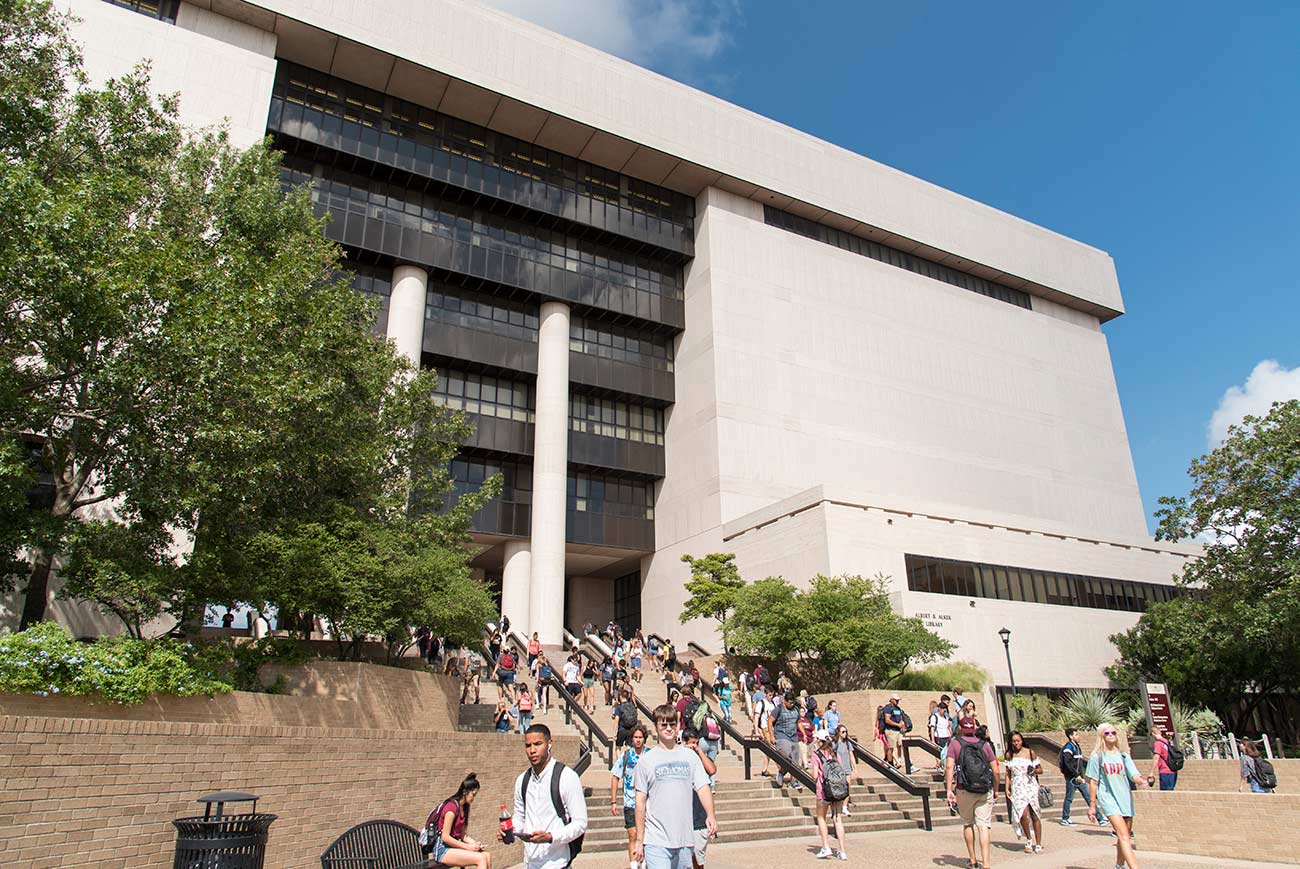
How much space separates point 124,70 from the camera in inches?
1147

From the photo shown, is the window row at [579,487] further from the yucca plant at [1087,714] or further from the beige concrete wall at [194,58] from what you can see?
the yucca plant at [1087,714]

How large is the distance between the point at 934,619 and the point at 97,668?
2504 cm

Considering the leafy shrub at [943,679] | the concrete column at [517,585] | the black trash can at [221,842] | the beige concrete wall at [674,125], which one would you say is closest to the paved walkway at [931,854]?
the black trash can at [221,842]

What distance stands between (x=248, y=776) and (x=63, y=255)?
7.85 metres

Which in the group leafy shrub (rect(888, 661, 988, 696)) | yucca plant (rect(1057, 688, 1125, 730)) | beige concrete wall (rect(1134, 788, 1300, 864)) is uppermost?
leafy shrub (rect(888, 661, 988, 696))

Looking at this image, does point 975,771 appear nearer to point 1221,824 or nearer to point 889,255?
point 1221,824

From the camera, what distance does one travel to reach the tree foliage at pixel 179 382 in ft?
40.3

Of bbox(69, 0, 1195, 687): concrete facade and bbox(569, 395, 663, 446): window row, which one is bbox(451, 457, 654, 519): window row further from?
bbox(569, 395, 663, 446): window row

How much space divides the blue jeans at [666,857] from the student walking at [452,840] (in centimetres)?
166

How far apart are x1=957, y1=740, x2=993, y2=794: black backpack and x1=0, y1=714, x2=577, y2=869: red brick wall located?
6126mm

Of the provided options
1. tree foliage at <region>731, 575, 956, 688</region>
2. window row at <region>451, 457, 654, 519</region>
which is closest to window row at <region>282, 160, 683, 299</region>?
window row at <region>451, 457, 654, 519</region>

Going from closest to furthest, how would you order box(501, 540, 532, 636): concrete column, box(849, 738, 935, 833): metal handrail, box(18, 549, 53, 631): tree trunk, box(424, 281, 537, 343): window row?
1. box(18, 549, 53, 631): tree trunk
2. box(849, 738, 935, 833): metal handrail
3. box(501, 540, 532, 636): concrete column
4. box(424, 281, 537, 343): window row

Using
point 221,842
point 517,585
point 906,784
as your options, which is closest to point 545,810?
point 221,842

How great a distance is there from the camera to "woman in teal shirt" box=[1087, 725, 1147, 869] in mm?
8828
